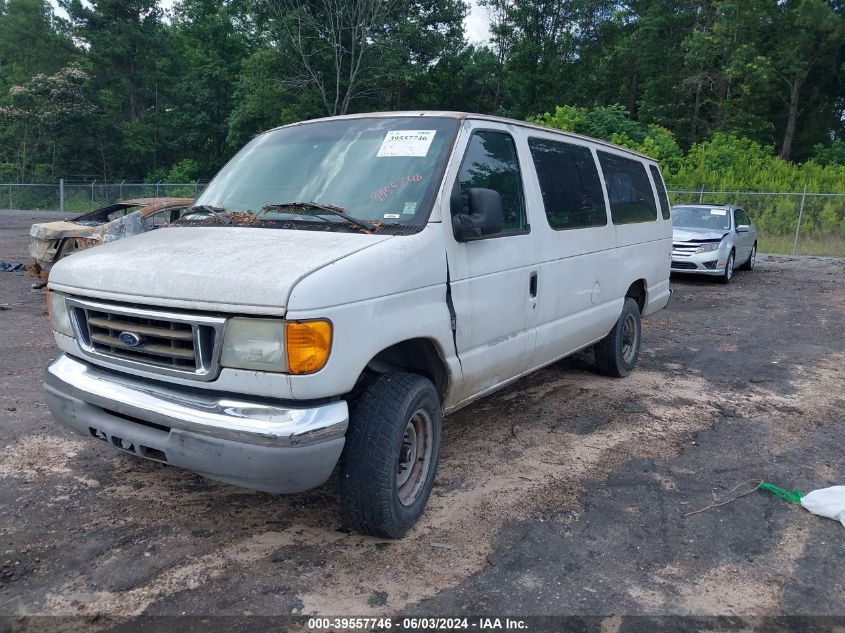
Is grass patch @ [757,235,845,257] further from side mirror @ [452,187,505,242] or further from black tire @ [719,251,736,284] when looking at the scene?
side mirror @ [452,187,505,242]

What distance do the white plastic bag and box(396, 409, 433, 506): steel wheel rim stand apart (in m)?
2.26

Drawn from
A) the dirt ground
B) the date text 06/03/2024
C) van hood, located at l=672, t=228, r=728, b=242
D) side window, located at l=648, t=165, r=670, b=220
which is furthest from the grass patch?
the date text 06/03/2024

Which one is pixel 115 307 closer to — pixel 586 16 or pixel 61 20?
pixel 586 16

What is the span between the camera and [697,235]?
1410 cm

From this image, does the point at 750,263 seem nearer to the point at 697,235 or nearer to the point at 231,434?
the point at 697,235

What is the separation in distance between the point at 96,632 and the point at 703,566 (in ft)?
9.04

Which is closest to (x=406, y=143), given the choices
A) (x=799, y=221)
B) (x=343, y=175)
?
(x=343, y=175)

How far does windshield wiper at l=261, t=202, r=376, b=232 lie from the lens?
11.4 ft

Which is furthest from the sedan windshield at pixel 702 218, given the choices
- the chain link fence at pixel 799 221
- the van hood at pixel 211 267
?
the van hood at pixel 211 267

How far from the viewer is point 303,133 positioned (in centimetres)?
436

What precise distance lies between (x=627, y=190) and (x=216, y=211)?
3.87 m

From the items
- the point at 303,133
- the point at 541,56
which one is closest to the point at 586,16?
the point at 541,56

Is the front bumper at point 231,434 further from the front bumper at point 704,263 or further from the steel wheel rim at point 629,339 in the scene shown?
the front bumper at point 704,263

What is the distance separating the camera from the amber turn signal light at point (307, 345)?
2.76 metres
